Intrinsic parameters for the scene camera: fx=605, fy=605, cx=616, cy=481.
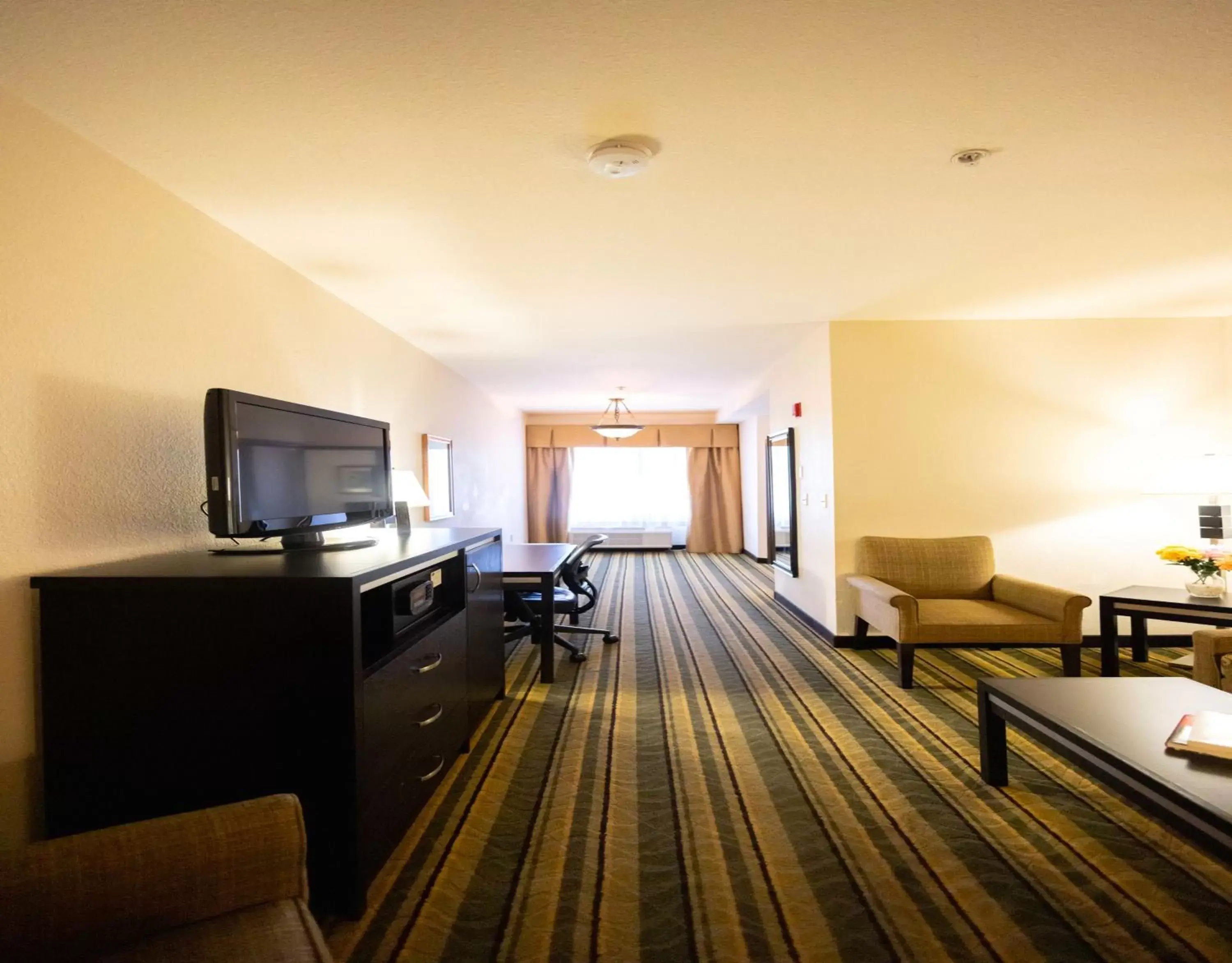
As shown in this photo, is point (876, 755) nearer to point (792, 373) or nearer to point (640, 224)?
point (640, 224)

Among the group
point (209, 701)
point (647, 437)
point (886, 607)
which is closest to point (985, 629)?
point (886, 607)

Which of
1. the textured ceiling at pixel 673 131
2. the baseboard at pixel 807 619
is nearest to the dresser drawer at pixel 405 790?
the textured ceiling at pixel 673 131

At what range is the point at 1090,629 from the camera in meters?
3.95

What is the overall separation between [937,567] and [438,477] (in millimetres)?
3502

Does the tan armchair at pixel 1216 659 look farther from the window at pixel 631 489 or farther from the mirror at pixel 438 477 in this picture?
the window at pixel 631 489

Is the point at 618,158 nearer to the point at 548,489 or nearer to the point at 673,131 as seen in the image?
the point at 673,131

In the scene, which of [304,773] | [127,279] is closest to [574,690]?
[304,773]

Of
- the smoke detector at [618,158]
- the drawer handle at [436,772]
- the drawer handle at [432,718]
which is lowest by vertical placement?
the drawer handle at [436,772]

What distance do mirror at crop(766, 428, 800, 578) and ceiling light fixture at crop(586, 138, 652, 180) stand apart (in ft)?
10.6

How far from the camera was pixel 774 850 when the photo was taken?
6.00 feet

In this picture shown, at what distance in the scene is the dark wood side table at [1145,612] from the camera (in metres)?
3.04

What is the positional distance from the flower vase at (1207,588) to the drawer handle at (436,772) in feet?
12.4

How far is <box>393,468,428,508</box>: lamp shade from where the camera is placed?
3514 millimetres

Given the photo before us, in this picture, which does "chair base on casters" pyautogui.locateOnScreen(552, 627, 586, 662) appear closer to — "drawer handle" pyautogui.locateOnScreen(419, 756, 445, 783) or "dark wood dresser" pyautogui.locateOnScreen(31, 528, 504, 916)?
"drawer handle" pyautogui.locateOnScreen(419, 756, 445, 783)
